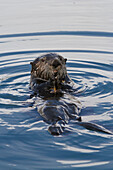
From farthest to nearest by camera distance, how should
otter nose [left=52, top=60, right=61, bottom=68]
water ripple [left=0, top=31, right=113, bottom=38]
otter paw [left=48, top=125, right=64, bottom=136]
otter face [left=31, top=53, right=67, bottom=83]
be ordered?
1. water ripple [left=0, top=31, right=113, bottom=38]
2. otter face [left=31, top=53, right=67, bottom=83]
3. otter nose [left=52, top=60, right=61, bottom=68]
4. otter paw [left=48, top=125, right=64, bottom=136]

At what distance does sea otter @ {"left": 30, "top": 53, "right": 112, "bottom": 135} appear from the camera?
15.9 feet

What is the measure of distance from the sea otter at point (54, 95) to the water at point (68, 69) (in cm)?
13

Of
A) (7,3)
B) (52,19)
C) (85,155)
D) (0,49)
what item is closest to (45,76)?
(85,155)

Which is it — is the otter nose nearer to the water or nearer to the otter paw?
the water

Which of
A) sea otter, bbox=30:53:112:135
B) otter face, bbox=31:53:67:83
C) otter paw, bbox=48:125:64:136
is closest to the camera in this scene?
otter paw, bbox=48:125:64:136

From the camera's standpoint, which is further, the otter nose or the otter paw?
the otter nose

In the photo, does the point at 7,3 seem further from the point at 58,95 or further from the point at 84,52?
the point at 58,95

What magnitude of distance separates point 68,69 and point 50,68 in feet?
5.81

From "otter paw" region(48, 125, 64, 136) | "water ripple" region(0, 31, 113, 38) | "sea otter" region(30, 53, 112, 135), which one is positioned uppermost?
"water ripple" region(0, 31, 113, 38)

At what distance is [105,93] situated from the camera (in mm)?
6402

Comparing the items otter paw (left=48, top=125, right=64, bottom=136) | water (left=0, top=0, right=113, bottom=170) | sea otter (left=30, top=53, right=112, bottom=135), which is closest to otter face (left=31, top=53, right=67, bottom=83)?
sea otter (left=30, top=53, right=112, bottom=135)

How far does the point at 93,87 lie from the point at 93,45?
3.51m

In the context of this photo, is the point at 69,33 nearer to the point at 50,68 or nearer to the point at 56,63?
the point at 50,68

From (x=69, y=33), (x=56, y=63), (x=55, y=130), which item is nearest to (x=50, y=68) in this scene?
(x=56, y=63)
